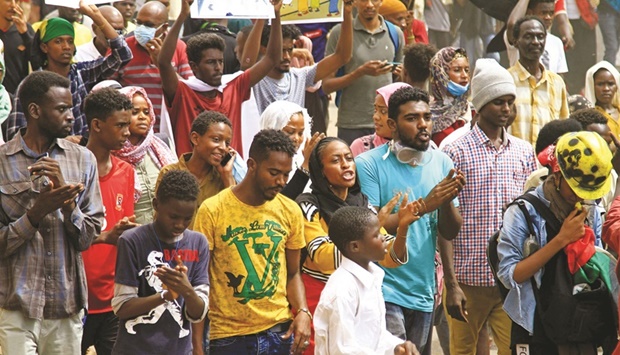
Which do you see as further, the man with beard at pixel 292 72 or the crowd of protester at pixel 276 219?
the man with beard at pixel 292 72

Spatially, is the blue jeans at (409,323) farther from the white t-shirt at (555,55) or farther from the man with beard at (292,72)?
the white t-shirt at (555,55)

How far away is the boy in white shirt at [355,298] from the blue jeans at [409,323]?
88 cm

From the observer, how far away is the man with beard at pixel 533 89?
10336 mm

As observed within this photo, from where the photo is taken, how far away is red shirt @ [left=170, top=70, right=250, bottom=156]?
907 cm

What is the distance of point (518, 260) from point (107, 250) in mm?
2402

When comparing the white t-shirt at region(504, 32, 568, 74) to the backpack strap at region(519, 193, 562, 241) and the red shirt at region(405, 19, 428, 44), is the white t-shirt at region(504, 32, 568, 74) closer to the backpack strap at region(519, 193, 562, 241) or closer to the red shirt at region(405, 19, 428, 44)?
the red shirt at region(405, 19, 428, 44)

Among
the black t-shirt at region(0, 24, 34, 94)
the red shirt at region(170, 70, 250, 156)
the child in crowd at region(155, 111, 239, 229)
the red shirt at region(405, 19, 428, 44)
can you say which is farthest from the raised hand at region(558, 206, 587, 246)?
the red shirt at region(405, 19, 428, 44)


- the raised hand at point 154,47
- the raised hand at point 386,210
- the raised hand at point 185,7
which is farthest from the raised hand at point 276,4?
the raised hand at point 386,210

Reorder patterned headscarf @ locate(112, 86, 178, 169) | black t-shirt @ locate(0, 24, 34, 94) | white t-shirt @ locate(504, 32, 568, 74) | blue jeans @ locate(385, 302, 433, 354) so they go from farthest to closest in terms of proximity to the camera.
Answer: white t-shirt @ locate(504, 32, 568, 74) < black t-shirt @ locate(0, 24, 34, 94) < patterned headscarf @ locate(112, 86, 178, 169) < blue jeans @ locate(385, 302, 433, 354)

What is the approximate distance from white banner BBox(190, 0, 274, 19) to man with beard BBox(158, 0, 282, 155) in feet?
1.85

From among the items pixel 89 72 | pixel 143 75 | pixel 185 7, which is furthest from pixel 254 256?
pixel 143 75

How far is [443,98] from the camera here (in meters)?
9.90

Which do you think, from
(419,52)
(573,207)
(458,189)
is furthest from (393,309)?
(419,52)

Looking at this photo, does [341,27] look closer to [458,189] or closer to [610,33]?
[458,189]
